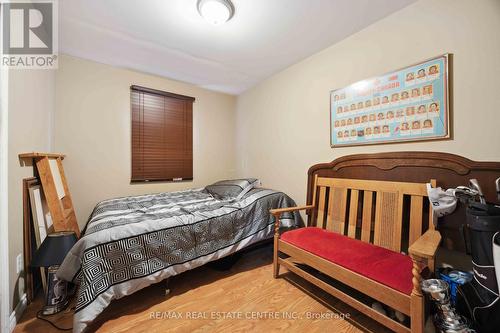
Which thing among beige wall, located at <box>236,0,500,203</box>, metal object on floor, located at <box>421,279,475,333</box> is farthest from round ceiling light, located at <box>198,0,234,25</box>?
metal object on floor, located at <box>421,279,475,333</box>

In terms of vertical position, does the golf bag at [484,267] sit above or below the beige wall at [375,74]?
below

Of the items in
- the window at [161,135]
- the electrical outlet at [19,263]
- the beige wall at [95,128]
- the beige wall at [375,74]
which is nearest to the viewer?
the beige wall at [375,74]

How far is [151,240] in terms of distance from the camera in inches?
60.4

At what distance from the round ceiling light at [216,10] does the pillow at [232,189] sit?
1779 mm

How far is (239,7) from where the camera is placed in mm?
1621

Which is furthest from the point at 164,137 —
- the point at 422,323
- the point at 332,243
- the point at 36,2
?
the point at 422,323

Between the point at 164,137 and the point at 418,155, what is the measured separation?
2.99 meters

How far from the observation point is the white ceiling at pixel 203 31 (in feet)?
5.32

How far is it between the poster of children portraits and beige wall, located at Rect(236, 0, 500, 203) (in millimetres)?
71

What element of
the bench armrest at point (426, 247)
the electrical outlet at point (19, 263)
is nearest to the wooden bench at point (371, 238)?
the bench armrest at point (426, 247)

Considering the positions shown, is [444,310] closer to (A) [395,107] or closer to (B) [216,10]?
(A) [395,107]

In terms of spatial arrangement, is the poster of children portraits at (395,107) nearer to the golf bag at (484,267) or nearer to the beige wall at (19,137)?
the golf bag at (484,267)

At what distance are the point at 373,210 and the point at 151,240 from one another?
1913 millimetres

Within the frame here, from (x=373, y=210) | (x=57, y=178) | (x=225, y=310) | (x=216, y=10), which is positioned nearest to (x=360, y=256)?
(x=373, y=210)
